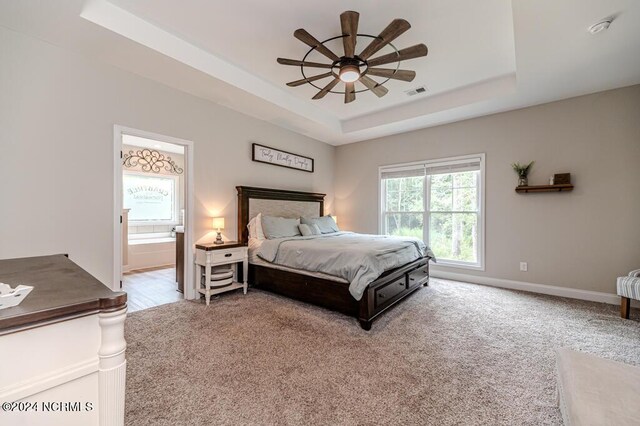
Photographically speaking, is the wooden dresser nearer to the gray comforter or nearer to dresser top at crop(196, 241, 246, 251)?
the gray comforter

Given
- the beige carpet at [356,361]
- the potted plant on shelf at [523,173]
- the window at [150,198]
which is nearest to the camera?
the beige carpet at [356,361]

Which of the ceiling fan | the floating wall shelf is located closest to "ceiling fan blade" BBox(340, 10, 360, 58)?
the ceiling fan

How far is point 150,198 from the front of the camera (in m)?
6.90

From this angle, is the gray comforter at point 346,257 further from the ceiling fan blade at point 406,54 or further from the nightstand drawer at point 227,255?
the ceiling fan blade at point 406,54

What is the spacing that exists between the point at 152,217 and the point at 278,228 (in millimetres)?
4576

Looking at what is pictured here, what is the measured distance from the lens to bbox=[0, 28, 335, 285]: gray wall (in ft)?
7.89

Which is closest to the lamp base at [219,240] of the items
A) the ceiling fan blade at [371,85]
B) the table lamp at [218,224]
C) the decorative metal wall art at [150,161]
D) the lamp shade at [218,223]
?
the table lamp at [218,224]

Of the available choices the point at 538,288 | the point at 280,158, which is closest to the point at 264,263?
the point at 280,158

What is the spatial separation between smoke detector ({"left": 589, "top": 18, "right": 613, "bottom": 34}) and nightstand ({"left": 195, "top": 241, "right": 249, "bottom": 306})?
4295mm

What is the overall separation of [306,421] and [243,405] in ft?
1.36

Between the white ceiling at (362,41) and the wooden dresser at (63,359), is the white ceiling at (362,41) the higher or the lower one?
the higher one

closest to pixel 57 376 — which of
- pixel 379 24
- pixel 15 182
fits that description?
pixel 15 182

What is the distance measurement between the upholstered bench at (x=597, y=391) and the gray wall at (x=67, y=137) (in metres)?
3.84

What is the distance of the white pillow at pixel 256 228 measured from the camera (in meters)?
4.13
